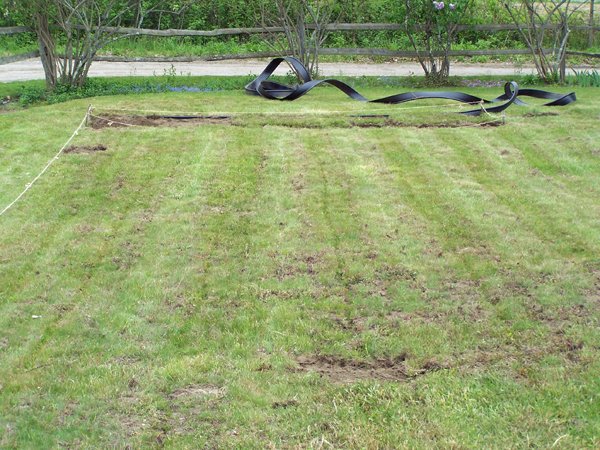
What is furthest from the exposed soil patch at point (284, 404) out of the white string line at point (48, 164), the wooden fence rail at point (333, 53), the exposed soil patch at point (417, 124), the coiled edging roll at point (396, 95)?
the wooden fence rail at point (333, 53)

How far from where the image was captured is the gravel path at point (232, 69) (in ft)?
54.7

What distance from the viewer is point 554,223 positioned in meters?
7.01

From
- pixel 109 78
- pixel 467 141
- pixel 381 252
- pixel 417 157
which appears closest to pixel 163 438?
pixel 381 252

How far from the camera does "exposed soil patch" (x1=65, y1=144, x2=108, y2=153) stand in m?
9.40

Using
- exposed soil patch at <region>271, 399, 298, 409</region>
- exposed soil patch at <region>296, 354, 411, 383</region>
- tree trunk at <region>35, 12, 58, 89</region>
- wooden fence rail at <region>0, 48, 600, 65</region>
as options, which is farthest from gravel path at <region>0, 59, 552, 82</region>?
exposed soil patch at <region>271, 399, 298, 409</region>

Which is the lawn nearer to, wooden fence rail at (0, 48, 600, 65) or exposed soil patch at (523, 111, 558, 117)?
exposed soil patch at (523, 111, 558, 117)

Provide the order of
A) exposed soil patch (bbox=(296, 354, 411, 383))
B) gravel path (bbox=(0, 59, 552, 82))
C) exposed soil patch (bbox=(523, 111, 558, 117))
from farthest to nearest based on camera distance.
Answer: gravel path (bbox=(0, 59, 552, 82))
exposed soil patch (bbox=(523, 111, 558, 117))
exposed soil patch (bbox=(296, 354, 411, 383))

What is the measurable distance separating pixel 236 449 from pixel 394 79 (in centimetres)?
1229

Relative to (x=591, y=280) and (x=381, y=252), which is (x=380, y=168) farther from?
(x=591, y=280)

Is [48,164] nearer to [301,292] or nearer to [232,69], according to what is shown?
[301,292]

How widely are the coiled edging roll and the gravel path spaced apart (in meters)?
2.52

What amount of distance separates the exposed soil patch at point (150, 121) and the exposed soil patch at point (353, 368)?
673cm

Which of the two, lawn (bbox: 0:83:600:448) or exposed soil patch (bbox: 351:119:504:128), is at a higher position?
exposed soil patch (bbox: 351:119:504:128)

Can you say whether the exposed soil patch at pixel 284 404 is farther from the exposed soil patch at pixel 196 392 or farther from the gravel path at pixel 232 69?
the gravel path at pixel 232 69
